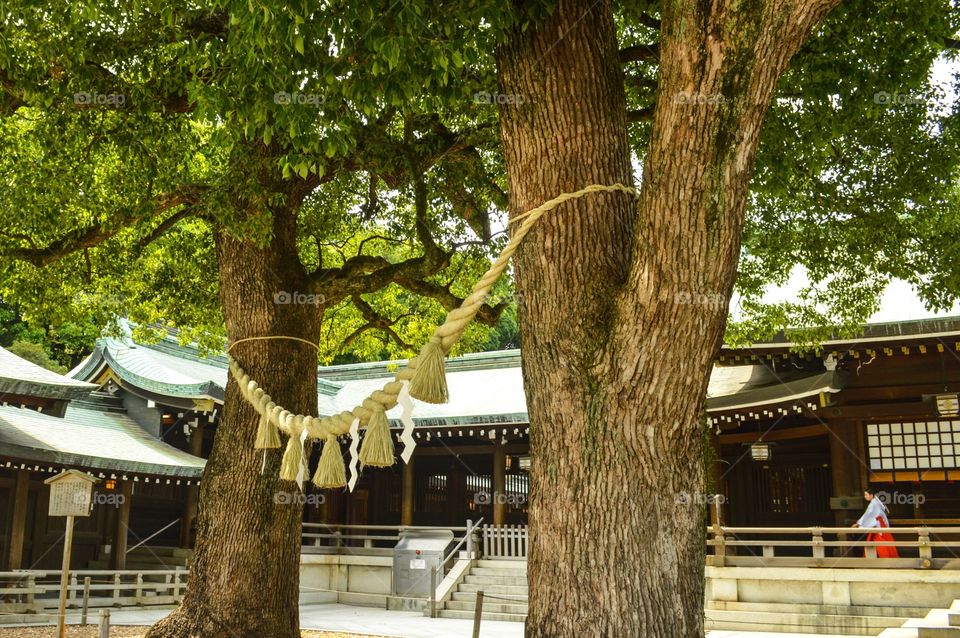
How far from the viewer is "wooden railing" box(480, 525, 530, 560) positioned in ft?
50.8

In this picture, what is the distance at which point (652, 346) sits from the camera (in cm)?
352

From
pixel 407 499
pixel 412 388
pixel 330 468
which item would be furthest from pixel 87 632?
pixel 412 388

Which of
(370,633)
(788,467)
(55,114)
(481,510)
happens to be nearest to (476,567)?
(481,510)

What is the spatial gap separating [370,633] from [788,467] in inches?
330

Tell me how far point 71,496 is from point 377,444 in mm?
6901

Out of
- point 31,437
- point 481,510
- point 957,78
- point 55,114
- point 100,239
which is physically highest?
point 957,78

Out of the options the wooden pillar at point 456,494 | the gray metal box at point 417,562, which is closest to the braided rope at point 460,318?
the gray metal box at point 417,562

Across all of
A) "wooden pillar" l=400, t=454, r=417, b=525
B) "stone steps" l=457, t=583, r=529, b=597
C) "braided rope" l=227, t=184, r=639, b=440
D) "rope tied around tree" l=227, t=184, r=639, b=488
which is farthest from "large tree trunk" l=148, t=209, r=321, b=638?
"wooden pillar" l=400, t=454, r=417, b=525

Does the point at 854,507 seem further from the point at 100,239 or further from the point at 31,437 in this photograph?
the point at 31,437

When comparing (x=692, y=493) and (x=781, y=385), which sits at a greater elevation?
(x=781, y=385)

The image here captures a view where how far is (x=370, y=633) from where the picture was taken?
11266mm

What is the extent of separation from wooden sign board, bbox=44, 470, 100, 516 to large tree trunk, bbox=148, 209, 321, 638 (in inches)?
129

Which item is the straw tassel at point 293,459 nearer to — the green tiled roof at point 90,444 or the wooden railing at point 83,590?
the wooden railing at point 83,590

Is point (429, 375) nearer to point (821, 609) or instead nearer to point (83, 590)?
point (821, 609)
